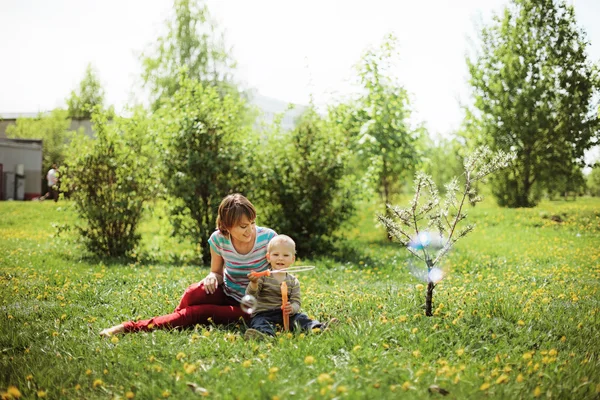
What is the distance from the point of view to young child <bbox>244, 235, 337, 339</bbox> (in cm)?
437

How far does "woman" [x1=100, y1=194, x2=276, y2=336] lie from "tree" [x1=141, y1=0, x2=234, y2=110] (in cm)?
2520

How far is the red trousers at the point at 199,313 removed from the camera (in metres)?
4.55

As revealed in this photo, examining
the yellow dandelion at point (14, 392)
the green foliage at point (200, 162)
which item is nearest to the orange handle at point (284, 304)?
the yellow dandelion at point (14, 392)

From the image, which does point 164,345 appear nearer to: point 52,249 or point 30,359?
point 30,359

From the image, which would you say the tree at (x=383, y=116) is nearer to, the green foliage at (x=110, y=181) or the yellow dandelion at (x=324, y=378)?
the green foliage at (x=110, y=181)

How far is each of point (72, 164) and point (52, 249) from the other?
164 cm

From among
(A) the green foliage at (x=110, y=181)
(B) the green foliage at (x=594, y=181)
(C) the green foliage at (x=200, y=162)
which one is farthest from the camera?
(A) the green foliage at (x=110, y=181)

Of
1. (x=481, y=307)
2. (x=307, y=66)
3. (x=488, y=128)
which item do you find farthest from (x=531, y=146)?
(x=481, y=307)

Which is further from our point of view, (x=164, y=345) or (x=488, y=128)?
(x=488, y=128)

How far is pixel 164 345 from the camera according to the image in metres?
4.05

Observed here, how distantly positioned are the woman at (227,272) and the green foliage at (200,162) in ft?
16.1

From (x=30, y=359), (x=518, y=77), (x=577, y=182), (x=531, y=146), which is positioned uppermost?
(x=518, y=77)

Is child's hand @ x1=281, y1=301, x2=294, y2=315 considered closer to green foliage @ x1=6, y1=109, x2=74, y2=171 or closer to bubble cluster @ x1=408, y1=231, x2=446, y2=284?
bubble cluster @ x1=408, y1=231, x2=446, y2=284

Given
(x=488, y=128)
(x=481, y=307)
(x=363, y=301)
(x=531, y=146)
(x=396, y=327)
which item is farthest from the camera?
(x=488, y=128)
